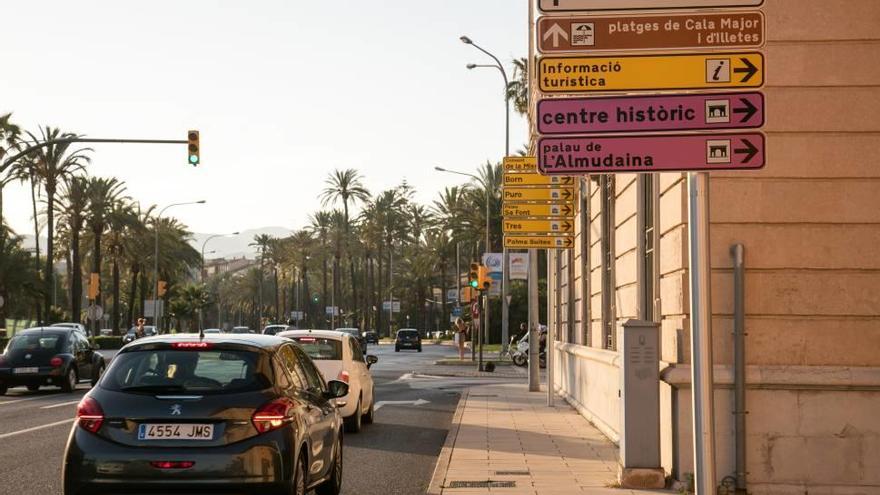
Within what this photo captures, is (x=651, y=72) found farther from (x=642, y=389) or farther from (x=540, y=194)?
(x=540, y=194)

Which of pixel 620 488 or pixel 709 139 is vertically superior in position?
pixel 709 139

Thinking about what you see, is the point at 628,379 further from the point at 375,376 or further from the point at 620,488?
the point at 375,376

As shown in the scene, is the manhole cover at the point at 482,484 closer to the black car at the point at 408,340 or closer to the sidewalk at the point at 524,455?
the sidewalk at the point at 524,455

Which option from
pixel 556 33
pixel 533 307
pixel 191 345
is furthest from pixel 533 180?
pixel 556 33

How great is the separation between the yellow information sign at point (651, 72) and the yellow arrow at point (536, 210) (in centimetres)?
1694

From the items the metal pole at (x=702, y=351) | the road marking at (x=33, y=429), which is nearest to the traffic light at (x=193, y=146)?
the road marking at (x=33, y=429)

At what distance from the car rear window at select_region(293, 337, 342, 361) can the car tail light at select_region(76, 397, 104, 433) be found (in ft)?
34.2

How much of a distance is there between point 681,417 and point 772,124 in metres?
2.79

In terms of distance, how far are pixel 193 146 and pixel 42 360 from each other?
6581 millimetres

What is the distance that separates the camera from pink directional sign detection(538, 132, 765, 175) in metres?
7.27

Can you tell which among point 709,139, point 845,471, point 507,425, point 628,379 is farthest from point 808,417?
point 507,425

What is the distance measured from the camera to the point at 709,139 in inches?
288

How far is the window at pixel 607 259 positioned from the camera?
18438mm

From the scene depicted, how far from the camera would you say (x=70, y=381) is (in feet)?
97.7
